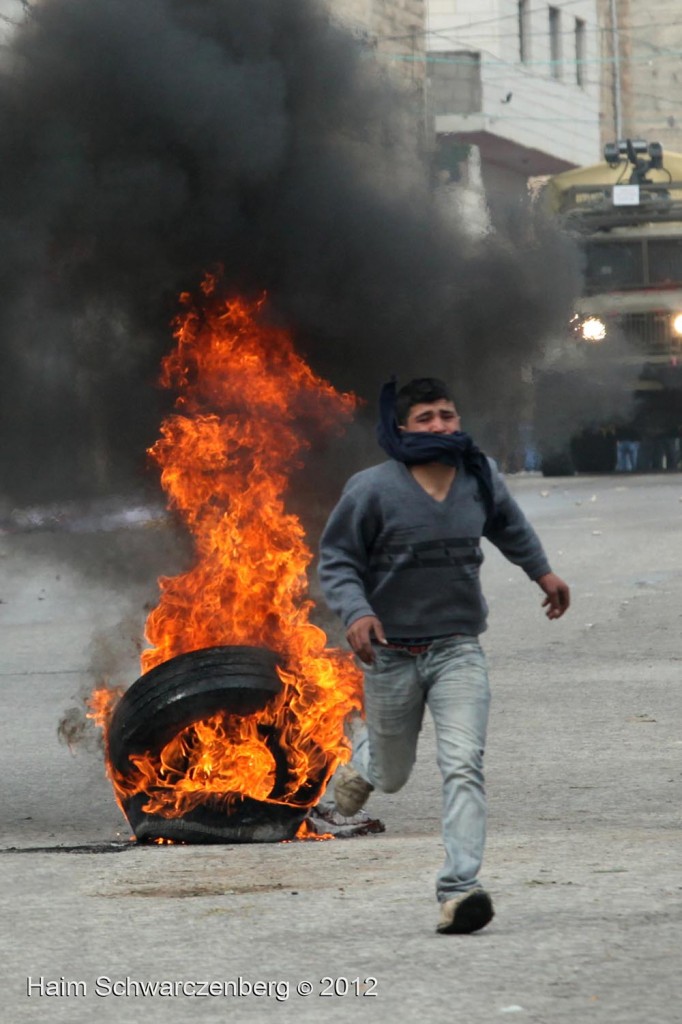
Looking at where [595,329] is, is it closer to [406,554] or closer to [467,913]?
[406,554]

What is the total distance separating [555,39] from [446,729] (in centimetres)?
4399

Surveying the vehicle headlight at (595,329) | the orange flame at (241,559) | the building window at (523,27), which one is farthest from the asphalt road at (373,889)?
the building window at (523,27)

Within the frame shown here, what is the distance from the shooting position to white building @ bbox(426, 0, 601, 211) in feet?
134

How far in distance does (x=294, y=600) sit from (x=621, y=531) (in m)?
11.9

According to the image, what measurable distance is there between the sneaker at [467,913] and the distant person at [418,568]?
351 mm

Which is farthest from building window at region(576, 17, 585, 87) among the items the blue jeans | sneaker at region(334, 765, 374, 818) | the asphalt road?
the blue jeans

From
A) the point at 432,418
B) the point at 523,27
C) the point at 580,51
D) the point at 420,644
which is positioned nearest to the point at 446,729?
the point at 420,644

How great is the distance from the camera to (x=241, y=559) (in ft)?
23.9

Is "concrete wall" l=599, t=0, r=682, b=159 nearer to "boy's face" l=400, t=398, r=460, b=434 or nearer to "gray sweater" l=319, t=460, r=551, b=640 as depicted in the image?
"boy's face" l=400, t=398, r=460, b=434

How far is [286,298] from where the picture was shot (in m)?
7.90

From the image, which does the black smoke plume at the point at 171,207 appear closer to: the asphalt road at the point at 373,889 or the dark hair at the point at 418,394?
the asphalt road at the point at 373,889

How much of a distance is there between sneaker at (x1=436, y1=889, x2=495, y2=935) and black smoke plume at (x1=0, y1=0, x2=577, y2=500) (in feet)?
11.7

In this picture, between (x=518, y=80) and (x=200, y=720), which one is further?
(x=518, y=80)

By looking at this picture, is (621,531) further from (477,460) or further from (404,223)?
(477,460)
